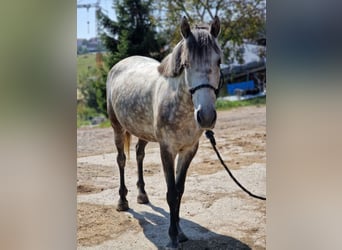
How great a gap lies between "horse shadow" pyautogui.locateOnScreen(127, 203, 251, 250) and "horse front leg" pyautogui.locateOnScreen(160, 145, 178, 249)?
1.2 inches

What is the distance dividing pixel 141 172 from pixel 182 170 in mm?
194

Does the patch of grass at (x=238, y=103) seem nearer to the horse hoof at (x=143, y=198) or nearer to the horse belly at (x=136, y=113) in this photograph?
the horse belly at (x=136, y=113)

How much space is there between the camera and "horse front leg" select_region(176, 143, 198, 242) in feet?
4.75

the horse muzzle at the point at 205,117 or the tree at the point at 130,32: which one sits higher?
the tree at the point at 130,32

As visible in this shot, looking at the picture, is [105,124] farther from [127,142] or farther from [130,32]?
[130,32]

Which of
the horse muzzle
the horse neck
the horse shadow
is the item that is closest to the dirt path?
the horse shadow

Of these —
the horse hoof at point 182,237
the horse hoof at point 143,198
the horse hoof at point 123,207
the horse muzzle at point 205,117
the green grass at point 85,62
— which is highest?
the green grass at point 85,62

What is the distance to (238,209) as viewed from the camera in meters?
1.41

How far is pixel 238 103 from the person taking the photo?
1418 mm

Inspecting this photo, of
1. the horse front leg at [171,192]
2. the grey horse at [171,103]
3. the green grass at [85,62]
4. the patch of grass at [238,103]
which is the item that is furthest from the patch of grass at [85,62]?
the patch of grass at [238,103]

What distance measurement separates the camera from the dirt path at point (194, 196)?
139 centimetres

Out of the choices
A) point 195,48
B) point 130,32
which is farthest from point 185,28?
point 130,32
